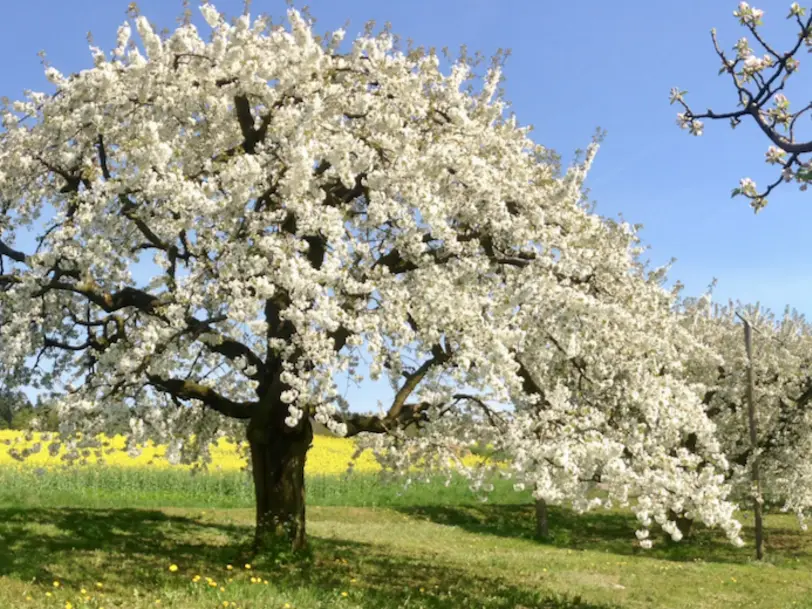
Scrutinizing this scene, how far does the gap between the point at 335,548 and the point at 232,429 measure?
13.9 ft

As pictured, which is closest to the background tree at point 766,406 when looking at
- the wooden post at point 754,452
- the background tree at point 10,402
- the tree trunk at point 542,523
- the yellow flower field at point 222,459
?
the wooden post at point 754,452

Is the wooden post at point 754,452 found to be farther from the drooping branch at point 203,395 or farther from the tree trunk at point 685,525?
the drooping branch at point 203,395

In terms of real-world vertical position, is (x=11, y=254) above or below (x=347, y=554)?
above

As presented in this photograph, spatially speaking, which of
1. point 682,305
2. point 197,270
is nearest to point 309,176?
point 197,270

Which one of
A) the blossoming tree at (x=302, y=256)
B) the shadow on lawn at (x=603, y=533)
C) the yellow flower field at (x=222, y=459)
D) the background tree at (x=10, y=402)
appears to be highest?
the blossoming tree at (x=302, y=256)

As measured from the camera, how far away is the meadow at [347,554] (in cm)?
1365

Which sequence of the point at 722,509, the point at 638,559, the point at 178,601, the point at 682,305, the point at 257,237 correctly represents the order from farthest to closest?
1. the point at 682,305
2. the point at 638,559
3. the point at 722,509
4. the point at 257,237
5. the point at 178,601

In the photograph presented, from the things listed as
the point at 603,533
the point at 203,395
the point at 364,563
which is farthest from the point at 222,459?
the point at 203,395

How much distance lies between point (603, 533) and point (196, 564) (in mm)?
23358

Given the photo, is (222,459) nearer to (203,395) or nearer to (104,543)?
(104,543)

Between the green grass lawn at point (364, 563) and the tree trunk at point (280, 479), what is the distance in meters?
0.82

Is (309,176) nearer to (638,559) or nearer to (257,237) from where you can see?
(257,237)

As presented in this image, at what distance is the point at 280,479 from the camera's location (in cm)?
1750

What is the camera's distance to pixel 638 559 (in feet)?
A: 87.9
